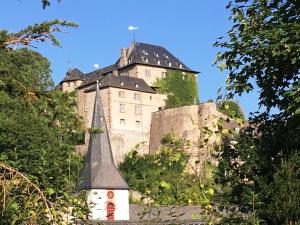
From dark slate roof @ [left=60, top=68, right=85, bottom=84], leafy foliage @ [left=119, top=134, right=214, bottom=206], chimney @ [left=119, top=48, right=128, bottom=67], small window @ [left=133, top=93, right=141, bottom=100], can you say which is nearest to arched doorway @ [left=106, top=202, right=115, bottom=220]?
leafy foliage @ [left=119, top=134, right=214, bottom=206]

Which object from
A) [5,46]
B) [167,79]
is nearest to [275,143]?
[5,46]

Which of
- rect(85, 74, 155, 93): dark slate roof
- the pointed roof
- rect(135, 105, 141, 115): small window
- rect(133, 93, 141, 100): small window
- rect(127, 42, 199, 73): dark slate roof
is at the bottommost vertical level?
the pointed roof

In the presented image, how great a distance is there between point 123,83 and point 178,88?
779 cm

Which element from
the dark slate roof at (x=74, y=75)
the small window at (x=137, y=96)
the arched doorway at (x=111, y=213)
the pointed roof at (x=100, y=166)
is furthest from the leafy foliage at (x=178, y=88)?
the arched doorway at (x=111, y=213)

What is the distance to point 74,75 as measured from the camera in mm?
80062

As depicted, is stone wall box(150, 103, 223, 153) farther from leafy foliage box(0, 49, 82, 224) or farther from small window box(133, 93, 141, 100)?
leafy foliage box(0, 49, 82, 224)

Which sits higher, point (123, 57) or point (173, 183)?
point (123, 57)

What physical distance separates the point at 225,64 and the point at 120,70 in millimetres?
68757

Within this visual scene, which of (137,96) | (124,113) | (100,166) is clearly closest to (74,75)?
(137,96)

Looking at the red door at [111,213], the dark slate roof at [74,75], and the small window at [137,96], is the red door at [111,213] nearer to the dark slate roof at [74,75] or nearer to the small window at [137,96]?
the small window at [137,96]

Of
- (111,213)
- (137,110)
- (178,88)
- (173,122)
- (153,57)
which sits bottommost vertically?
(111,213)

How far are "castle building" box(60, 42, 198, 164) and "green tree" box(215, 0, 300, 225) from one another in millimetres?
49547

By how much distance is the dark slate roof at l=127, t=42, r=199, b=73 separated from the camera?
3091 inches

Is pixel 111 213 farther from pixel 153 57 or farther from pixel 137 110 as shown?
pixel 153 57
